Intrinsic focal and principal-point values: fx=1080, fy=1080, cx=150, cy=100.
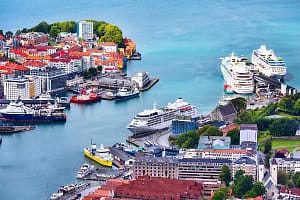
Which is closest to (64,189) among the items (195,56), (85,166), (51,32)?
(85,166)

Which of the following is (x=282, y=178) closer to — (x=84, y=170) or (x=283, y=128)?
(x=283, y=128)

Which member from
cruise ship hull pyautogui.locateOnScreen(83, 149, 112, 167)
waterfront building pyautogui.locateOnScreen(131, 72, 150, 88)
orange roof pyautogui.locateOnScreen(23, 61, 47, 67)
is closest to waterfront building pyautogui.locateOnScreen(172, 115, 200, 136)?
cruise ship hull pyautogui.locateOnScreen(83, 149, 112, 167)

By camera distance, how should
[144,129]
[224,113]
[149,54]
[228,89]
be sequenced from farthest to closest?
1. [149,54]
2. [228,89]
3. [224,113]
4. [144,129]

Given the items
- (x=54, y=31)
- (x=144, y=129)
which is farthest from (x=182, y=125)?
(x=54, y=31)

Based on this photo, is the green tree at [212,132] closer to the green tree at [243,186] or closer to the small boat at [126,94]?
the green tree at [243,186]

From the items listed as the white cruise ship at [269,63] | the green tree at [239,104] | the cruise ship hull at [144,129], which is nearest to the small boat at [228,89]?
the white cruise ship at [269,63]

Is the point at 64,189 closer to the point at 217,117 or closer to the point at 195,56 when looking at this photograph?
the point at 217,117
